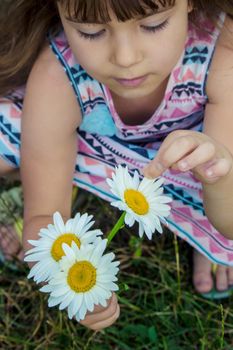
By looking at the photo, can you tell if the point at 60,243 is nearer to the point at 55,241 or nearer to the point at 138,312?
the point at 55,241

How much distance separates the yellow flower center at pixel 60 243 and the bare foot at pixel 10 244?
2.01 ft

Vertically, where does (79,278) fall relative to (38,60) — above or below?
below

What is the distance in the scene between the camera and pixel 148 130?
1309 millimetres

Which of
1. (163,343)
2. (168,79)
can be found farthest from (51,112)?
(163,343)

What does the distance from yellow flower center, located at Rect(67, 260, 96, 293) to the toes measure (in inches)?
25.3

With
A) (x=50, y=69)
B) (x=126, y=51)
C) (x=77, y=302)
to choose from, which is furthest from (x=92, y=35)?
(x=77, y=302)

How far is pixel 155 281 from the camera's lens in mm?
1451

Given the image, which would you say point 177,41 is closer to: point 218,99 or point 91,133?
point 218,99

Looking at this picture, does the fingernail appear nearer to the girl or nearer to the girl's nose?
the girl

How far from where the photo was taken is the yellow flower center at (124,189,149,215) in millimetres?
849

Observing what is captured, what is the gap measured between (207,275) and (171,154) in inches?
25.3

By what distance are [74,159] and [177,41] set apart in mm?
356

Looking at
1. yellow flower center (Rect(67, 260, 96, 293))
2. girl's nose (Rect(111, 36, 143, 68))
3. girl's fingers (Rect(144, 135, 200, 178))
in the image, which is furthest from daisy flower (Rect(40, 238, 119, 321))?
girl's nose (Rect(111, 36, 143, 68))

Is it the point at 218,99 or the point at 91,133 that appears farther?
the point at 91,133
